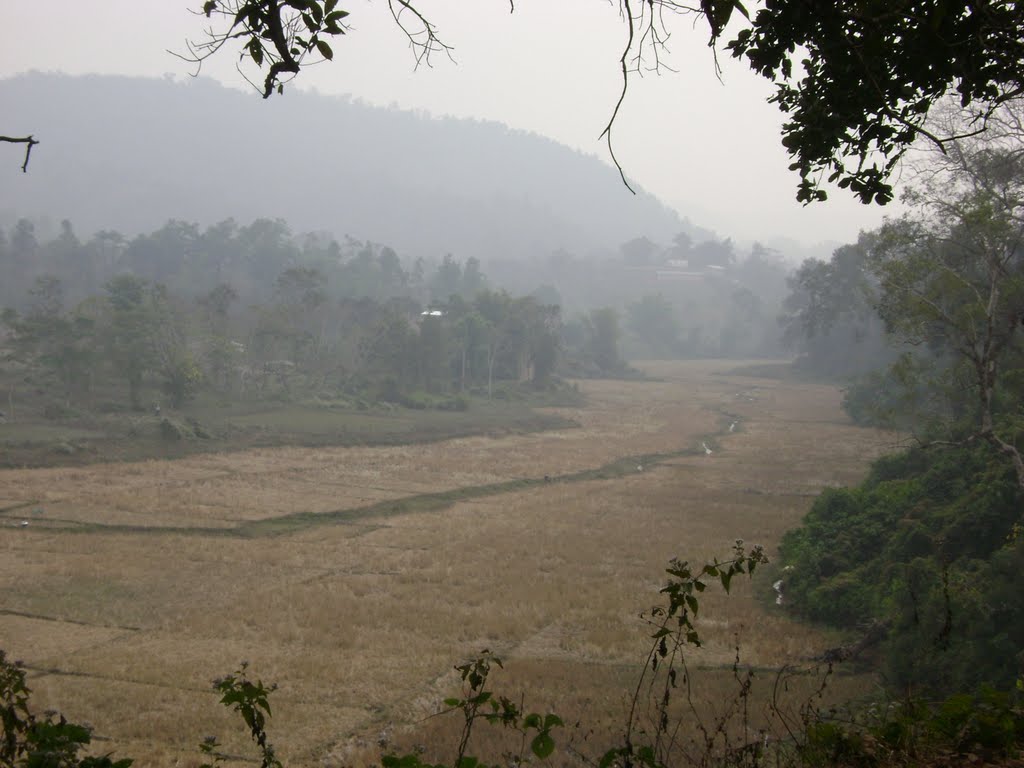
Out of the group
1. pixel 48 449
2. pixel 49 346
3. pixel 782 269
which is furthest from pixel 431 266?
pixel 48 449

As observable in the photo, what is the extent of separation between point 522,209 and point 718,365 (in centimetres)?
11508

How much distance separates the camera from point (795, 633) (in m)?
12.0

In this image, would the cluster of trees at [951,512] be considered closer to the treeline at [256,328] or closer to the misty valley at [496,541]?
the misty valley at [496,541]

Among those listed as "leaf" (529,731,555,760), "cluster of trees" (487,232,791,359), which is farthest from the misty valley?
"cluster of trees" (487,232,791,359)

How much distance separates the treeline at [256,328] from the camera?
34.5m

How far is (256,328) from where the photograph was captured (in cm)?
4528

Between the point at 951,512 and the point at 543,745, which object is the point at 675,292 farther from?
the point at 543,745

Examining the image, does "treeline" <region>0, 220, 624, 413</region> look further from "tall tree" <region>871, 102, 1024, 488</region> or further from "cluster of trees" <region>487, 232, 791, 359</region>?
"tall tree" <region>871, 102, 1024, 488</region>

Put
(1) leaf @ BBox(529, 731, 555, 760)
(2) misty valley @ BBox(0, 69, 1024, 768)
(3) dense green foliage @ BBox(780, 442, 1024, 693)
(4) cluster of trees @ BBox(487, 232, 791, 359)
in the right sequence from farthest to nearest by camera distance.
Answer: (4) cluster of trees @ BBox(487, 232, 791, 359) < (3) dense green foliage @ BBox(780, 442, 1024, 693) < (2) misty valley @ BBox(0, 69, 1024, 768) < (1) leaf @ BBox(529, 731, 555, 760)

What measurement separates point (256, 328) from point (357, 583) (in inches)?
1324

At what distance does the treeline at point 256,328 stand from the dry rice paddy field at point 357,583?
11.2 metres

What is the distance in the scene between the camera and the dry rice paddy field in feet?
29.5

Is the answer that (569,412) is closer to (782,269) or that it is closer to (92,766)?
(92,766)

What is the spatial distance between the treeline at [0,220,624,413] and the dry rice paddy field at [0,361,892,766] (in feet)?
36.7
